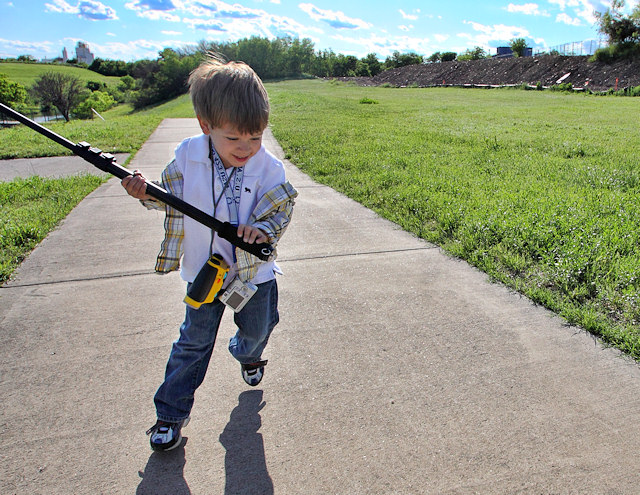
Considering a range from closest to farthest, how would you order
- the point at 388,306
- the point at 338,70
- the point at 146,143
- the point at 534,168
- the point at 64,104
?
the point at 388,306
the point at 534,168
the point at 146,143
the point at 64,104
the point at 338,70

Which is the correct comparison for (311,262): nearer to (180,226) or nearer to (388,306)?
(388,306)

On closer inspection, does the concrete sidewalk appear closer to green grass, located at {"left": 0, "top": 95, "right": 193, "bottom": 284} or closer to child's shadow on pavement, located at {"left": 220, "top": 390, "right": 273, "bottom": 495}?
child's shadow on pavement, located at {"left": 220, "top": 390, "right": 273, "bottom": 495}

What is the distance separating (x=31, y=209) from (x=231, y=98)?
453 cm

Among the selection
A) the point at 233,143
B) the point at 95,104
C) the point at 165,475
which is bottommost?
the point at 95,104

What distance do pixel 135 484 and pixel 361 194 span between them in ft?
15.4

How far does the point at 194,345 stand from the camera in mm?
2168

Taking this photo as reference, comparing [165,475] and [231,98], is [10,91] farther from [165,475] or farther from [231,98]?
[165,475]

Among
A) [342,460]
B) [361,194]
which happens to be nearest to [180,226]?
[342,460]

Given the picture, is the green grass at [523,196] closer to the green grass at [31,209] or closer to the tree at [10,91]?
the green grass at [31,209]

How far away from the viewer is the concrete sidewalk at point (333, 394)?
196 cm

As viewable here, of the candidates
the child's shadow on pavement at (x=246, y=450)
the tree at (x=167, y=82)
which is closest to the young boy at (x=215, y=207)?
the child's shadow on pavement at (x=246, y=450)

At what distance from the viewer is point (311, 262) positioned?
4.14 meters

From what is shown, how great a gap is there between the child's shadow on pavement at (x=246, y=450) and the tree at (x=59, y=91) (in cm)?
7566

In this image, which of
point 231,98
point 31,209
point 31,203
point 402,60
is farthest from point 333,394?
point 402,60
